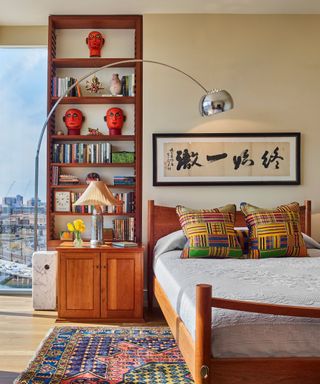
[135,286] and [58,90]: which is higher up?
[58,90]

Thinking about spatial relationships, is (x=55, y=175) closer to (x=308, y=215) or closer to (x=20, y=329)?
(x=20, y=329)

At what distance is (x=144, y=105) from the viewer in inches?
177

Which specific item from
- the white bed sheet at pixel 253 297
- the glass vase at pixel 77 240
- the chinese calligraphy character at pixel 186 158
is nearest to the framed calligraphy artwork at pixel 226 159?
the chinese calligraphy character at pixel 186 158

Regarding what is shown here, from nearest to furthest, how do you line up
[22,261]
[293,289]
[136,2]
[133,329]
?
[293,289], [133,329], [136,2], [22,261]

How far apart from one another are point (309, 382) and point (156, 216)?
2620 mm

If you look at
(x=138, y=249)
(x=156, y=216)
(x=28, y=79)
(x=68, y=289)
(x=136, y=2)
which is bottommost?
(x=68, y=289)

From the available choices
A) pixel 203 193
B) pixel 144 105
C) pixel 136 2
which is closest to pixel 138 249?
pixel 203 193

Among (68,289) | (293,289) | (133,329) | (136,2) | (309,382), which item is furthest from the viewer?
(136,2)

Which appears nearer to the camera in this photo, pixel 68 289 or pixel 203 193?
pixel 68 289

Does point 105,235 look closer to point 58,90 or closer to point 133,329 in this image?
point 133,329

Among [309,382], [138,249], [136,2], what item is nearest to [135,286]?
[138,249]

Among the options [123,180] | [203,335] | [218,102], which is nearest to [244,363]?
[203,335]

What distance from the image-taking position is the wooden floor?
290 centimetres

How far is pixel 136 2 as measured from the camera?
425cm
